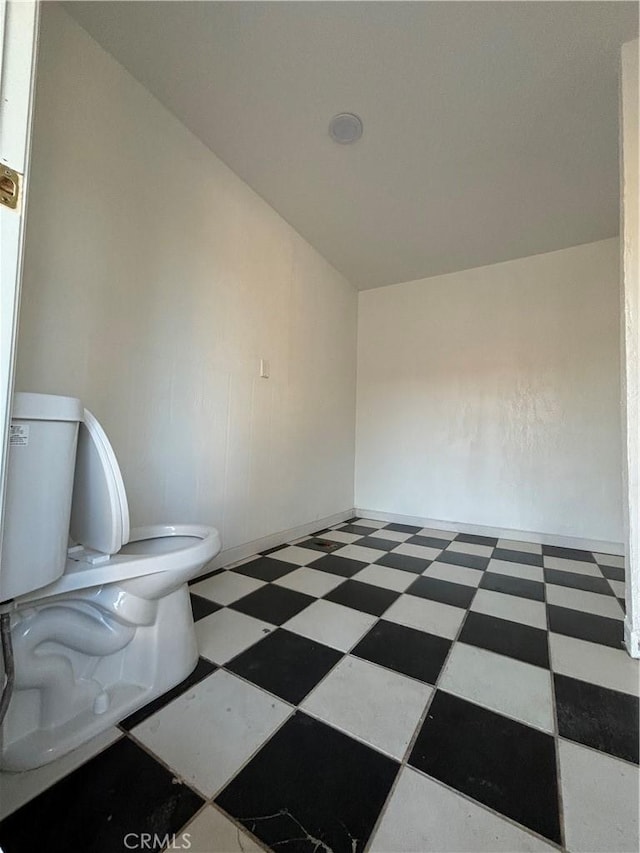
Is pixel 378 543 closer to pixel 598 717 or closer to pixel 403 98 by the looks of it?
pixel 598 717

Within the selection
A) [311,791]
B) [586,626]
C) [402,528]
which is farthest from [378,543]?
[311,791]

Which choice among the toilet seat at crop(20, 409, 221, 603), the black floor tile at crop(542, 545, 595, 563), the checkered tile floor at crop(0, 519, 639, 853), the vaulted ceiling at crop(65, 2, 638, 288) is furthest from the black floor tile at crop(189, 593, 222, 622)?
the vaulted ceiling at crop(65, 2, 638, 288)

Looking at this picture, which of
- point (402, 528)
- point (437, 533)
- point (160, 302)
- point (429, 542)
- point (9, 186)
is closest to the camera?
point (9, 186)

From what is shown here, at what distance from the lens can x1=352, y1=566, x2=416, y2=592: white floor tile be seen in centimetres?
165

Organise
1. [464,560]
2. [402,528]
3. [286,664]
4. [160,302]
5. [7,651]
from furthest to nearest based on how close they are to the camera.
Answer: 1. [402,528]
2. [464,560]
3. [160,302]
4. [286,664]
5. [7,651]

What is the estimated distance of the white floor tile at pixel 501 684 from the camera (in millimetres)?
883

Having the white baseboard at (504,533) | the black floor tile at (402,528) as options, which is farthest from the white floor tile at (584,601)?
the black floor tile at (402,528)

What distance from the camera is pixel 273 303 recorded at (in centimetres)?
217

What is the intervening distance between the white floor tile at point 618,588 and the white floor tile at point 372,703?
129 cm

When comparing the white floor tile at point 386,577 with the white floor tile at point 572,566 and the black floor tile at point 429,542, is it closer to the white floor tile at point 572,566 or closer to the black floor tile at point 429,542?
the black floor tile at point 429,542

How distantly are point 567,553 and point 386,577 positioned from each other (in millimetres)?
1403

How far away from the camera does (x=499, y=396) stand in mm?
2621

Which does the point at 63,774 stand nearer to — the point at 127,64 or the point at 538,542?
the point at 127,64

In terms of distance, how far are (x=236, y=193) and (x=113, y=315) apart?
1085mm
